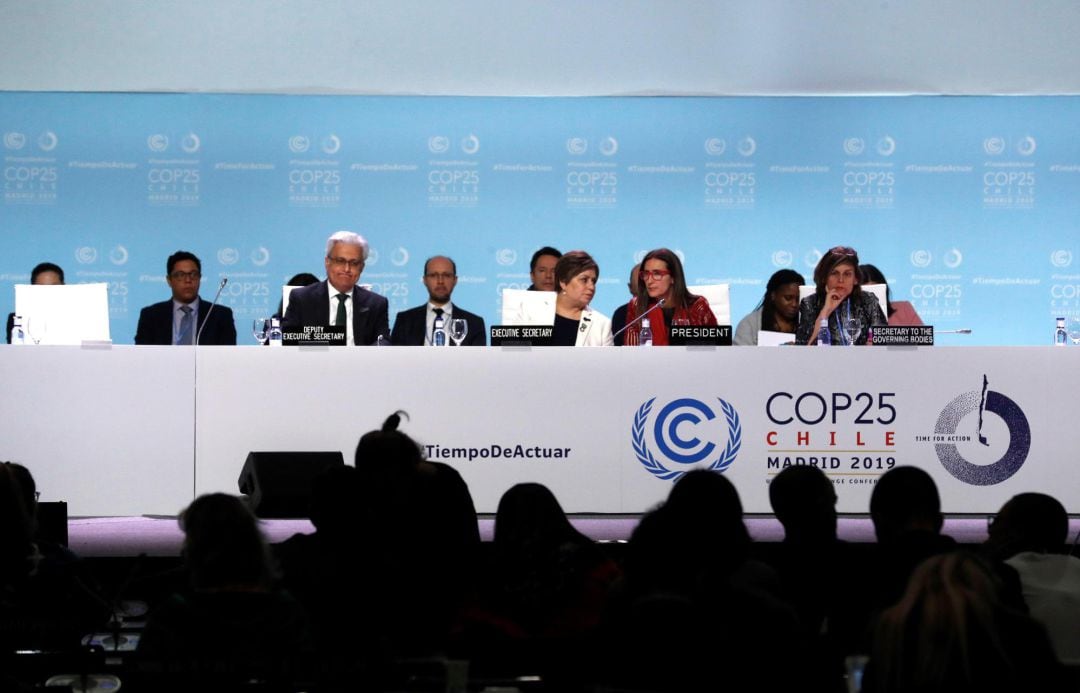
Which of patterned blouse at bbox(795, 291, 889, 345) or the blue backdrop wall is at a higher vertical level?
the blue backdrop wall

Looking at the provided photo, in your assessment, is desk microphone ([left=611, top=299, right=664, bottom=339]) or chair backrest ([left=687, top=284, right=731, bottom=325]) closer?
desk microphone ([left=611, top=299, right=664, bottom=339])

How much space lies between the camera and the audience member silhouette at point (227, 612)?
89.4 inches

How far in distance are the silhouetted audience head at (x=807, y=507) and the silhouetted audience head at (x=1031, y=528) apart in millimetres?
417

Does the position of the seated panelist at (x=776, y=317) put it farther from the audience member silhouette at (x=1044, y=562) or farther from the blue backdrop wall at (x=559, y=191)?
the audience member silhouette at (x=1044, y=562)

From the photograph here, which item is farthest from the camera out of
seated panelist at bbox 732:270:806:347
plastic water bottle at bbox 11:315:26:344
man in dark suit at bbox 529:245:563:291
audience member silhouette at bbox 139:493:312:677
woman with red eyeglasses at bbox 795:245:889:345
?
man in dark suit at bbox 529:245:563:291

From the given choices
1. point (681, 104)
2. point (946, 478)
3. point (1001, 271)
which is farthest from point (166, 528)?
point (1001, 271)

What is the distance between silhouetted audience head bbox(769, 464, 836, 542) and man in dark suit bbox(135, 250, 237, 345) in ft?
14.8

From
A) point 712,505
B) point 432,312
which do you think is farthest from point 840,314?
point 712,505

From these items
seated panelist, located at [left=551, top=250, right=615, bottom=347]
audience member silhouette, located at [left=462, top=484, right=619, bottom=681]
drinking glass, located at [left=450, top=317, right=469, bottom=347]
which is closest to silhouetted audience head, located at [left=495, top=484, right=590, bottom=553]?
audience member silhouette, located at [left=462, top=484, right=619, bottom=681]

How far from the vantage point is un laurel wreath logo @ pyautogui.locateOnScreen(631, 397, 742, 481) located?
5332mm

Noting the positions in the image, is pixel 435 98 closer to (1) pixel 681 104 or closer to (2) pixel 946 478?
(1) pixel 681 104

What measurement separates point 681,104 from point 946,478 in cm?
443

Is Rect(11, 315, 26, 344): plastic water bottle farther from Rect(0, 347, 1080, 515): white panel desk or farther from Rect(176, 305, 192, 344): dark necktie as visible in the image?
Rect(176, 305, 192, 344): dark necktie

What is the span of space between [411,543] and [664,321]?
3.49m
